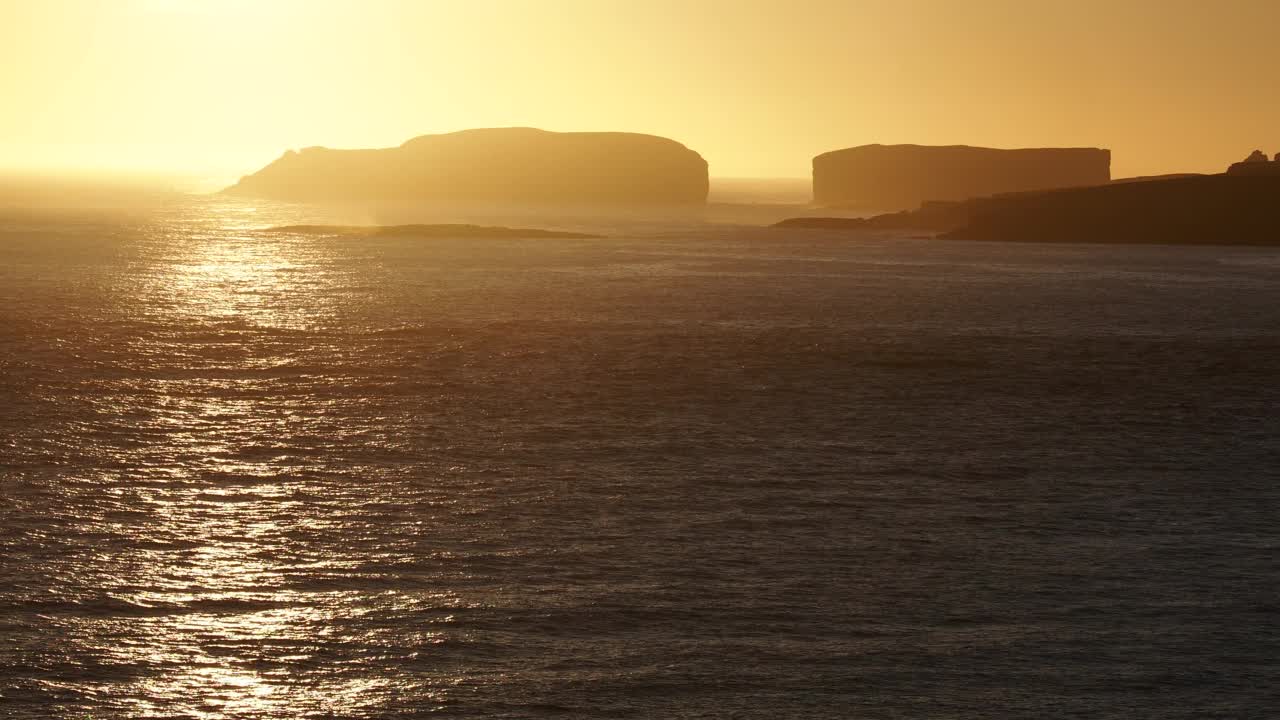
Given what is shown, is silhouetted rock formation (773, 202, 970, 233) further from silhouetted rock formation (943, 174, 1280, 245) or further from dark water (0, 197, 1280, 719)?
dark water (0, 197, 1280, 719)

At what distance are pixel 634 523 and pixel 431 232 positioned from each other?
464 ft

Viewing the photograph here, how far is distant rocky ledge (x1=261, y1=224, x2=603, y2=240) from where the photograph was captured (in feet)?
538

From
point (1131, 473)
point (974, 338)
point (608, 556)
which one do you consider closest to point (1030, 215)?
point (974, 338)

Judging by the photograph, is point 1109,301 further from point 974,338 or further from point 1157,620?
point 1157,620

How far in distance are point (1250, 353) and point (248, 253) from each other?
92629mm

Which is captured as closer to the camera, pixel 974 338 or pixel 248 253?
pixel 974 338

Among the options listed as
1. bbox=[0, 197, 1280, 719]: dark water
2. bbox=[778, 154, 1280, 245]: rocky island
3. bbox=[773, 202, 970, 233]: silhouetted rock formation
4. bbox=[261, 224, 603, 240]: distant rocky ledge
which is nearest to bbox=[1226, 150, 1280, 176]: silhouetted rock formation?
bbox=[778, 154, 1280, 245]: rocky island

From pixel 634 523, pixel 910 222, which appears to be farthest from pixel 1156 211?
pixel 634 523

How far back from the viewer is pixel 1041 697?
2072 centimetres

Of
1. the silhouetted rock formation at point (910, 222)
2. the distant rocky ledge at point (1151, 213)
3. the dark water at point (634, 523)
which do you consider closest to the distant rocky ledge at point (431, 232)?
the silhouetted rock formation at point (910, 222)

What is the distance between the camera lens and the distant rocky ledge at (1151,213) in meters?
140

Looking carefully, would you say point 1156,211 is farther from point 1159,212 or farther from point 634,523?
point 634,523

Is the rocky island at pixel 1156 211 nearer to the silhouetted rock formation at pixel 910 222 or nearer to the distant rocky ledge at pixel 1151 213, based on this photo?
the distant rocky ledge at pixel 1151 213

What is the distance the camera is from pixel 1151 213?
143625mm
